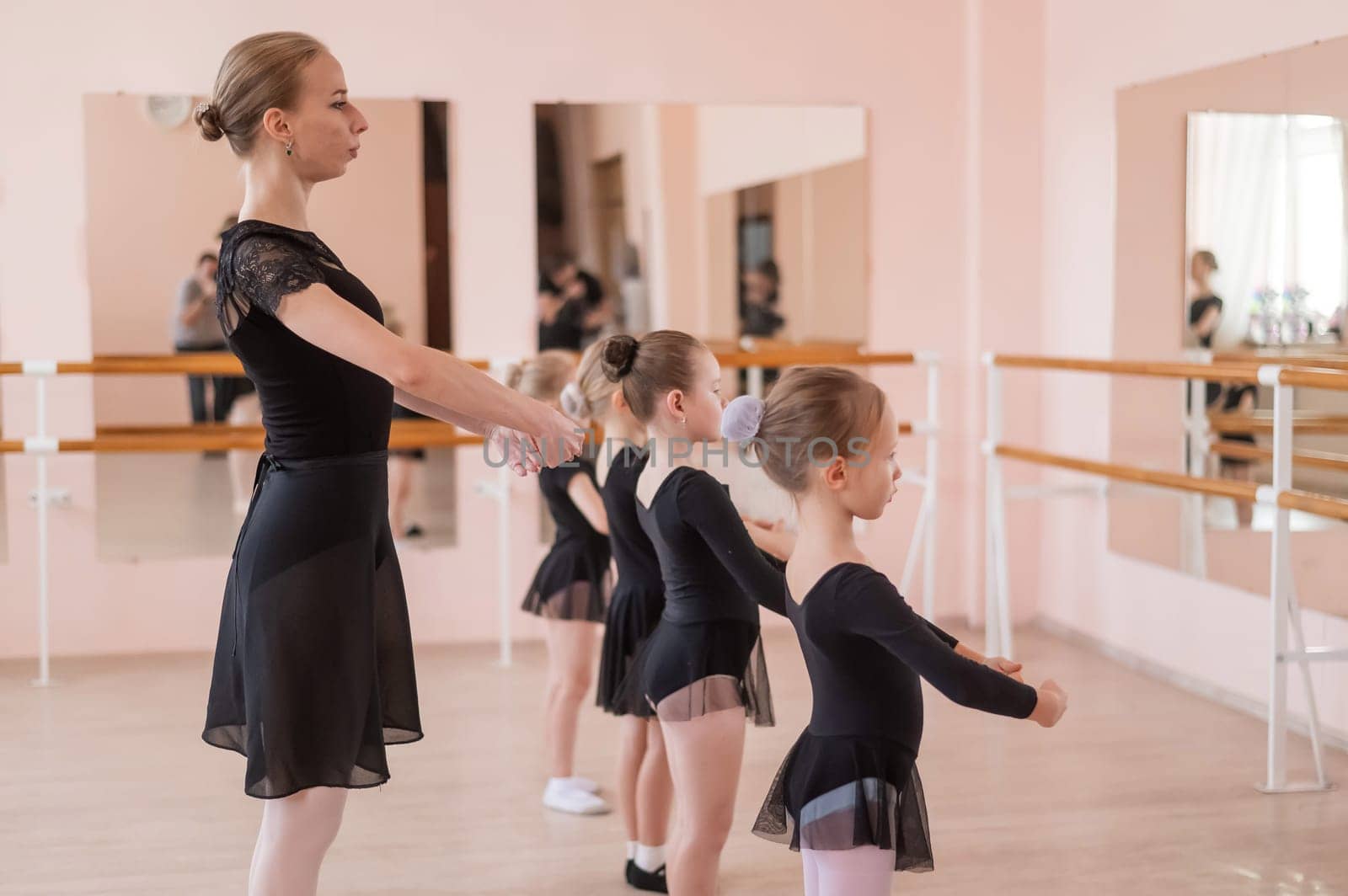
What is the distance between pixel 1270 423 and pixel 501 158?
8.13ft

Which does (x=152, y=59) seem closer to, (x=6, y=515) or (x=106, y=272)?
(x=106, y=272)

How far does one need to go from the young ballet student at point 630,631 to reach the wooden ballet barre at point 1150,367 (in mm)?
1487

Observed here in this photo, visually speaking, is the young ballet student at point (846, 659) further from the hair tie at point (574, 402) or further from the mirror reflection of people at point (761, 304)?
the mirror reflection of people at point (761, 304)

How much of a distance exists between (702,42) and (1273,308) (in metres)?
2.07

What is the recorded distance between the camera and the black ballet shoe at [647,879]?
8.45ft

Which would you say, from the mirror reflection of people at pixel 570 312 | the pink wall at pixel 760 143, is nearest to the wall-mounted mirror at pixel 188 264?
the mirror reflection of people at pixel 570 312

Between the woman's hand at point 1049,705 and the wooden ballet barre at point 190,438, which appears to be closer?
the woman's hand at point 1049,705

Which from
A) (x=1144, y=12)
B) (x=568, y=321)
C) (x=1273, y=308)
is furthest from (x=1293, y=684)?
(x=568, y=321)

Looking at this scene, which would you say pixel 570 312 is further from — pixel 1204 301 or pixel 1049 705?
pixel 1049 705

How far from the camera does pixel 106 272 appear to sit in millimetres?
4461

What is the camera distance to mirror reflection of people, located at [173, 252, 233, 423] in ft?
14.7

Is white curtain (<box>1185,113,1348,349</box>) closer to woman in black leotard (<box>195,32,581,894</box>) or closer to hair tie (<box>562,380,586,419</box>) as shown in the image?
hair tie (<box>562,380,586,419</box>)

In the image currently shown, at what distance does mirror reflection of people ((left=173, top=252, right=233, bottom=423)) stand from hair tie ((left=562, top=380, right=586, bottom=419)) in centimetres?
199

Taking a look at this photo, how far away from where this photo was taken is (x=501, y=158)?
15.4 ft
